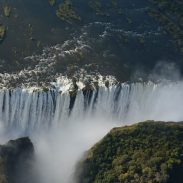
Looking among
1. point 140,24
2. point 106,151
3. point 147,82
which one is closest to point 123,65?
point 147,82

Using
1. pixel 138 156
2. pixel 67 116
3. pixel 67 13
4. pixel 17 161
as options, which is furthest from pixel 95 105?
pixel 67 13

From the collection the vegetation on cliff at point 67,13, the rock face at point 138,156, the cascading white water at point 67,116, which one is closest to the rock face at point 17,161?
the cascading white water at point 67,116

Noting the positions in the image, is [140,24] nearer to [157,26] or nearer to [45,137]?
[157,26]

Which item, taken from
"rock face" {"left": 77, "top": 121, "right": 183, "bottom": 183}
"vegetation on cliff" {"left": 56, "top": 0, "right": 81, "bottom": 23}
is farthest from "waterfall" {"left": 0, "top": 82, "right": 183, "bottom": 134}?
"vegetation on cliff" {"left": 56, "top": 0, "right": 81, "bottom": 23}

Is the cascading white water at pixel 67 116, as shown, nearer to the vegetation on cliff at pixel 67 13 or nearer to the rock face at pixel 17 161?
the rock face at pixel 17 161

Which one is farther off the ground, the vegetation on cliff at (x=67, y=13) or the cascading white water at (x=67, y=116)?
the vegetation on cliff at (x=67, y=13)

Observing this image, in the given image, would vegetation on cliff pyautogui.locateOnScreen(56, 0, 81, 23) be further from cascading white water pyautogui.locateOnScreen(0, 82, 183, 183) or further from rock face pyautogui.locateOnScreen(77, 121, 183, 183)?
rock face pyautogui.locateOnScreen(77, 121, 183, 183)

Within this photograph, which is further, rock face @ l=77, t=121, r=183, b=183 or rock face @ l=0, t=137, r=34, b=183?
rock face @ l=0, t=137, r=34, b=183

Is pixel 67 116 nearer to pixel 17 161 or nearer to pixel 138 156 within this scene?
pixel 17 161
